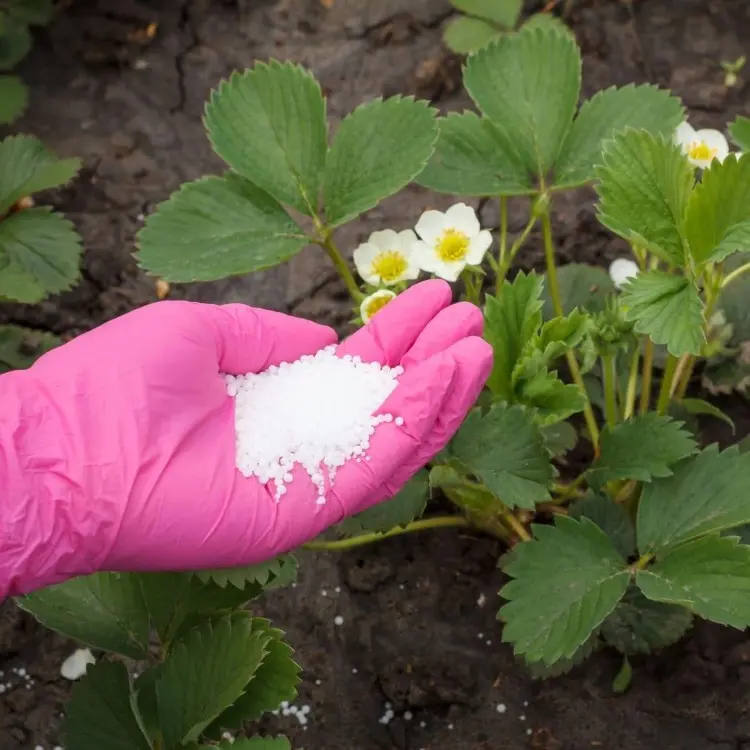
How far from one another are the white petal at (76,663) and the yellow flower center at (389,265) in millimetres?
847

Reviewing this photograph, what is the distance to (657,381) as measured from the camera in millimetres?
1599

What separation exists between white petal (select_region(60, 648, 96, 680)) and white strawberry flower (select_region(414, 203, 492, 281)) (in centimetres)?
90

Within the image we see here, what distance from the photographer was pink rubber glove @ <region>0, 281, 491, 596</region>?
3.49 ft

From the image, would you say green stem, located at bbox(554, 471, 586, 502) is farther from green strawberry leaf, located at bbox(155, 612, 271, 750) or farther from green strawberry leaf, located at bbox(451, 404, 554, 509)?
green strawberry leaf, located at bbox(155, 612, 271, 750)

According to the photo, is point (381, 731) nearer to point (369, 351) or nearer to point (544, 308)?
point (369, 351)

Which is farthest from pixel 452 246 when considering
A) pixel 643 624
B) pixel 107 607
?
pixel 107 607

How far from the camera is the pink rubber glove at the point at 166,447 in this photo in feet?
3.49

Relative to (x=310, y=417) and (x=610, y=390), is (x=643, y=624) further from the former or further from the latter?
(x=310, y=417)

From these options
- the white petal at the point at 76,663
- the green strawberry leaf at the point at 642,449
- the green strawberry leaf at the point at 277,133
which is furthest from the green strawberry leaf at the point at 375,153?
the white petal at the point at 76,663

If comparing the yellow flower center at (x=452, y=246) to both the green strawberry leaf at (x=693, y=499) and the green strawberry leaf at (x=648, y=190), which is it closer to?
the green strawberry leaf at (x=648, y=190)

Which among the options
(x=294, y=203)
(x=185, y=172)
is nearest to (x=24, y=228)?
(x=185, y=172)

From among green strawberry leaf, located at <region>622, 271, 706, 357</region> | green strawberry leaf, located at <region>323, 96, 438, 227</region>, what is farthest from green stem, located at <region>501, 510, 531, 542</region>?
green strawberry leaf, located at <region>323, 96, 438, 227</region>

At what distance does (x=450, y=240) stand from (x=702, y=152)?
443mm

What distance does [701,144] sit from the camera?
1432 millimetres
